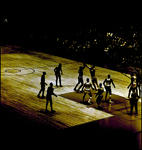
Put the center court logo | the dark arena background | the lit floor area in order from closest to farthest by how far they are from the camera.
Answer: the lit floor area < the dark arena background < the center court logo

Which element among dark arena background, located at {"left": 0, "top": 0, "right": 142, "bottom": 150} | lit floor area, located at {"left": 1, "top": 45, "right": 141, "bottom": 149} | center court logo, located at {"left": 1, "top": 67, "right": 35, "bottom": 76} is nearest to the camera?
lit floor area, located at {"left": 1, "top": 45, "right": 141, "bottom": 149}

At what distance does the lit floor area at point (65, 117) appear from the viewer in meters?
9.62

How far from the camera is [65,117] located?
12156 mm

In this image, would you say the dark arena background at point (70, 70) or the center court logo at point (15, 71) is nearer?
the dark arena background at point (70, 70)

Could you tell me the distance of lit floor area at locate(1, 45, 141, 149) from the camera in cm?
962

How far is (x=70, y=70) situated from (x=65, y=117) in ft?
31.9

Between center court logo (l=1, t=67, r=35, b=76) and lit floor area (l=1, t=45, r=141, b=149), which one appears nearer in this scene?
lit floor area (l=1, t=45, r=141, b=149)

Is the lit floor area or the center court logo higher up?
the center court logo

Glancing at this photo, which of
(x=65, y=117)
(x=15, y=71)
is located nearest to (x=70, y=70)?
(x=15, y=71)

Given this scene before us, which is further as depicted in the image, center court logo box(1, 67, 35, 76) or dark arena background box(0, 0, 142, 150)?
center court logo box(1, 67, 35, 76)

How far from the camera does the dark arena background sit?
10.1 m

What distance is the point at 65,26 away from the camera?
2086cm

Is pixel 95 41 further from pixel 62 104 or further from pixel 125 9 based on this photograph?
pixel 62 104

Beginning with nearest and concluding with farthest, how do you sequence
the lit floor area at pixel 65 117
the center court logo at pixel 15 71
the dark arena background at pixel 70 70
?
the lit floor area at pixel 65 117 < the dark arena background at pixel 70 70 < the center court logo at pixel 15 71
